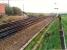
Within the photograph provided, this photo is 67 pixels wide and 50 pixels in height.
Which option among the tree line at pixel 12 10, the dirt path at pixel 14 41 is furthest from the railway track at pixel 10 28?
the tree line at pixel 12 10

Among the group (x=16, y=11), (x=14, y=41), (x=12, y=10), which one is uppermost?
(x=12, y=10)

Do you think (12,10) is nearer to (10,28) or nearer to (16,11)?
(16,11)

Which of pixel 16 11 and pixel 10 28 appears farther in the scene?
pixel 16 11

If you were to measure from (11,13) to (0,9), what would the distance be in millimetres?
11976

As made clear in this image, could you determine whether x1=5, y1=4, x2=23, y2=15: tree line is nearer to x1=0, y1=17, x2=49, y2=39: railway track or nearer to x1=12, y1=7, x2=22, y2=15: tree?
x1=12, y1=7, x2=22, y2=15: tree

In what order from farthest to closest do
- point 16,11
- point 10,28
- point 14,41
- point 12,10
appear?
point 16,11 < point 12,10 < point 10,28 < point 14,41

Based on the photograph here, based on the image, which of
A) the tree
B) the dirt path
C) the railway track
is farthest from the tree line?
the dirt path

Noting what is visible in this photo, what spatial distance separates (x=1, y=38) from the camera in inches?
→ 733

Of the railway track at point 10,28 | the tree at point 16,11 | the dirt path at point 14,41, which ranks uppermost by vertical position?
the tree at point 16,11

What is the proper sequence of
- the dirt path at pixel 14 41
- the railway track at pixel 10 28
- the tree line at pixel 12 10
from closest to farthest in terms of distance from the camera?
the dirt path at pixel 14 41 → the railway track at pixel 10 28 → the tree line at pixel 12 10

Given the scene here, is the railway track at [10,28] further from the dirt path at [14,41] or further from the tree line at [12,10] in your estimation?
the tree line at [12,10]

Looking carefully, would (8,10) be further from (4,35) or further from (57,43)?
(57,43)

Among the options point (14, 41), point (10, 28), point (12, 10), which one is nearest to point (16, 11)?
point (12, 10)

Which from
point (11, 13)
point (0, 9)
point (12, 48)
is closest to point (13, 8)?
point (11, 13)
